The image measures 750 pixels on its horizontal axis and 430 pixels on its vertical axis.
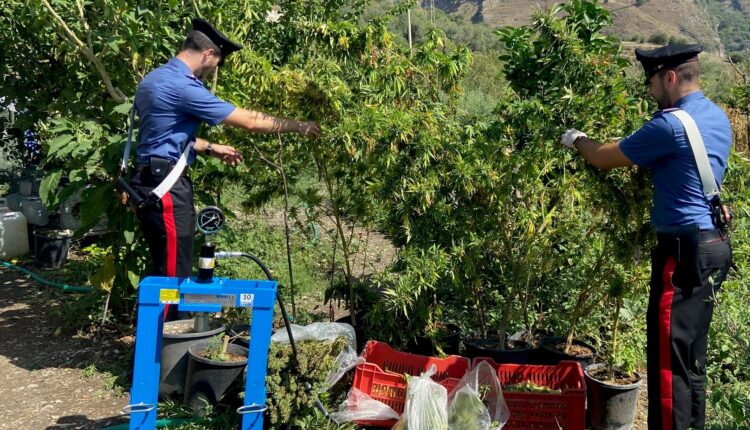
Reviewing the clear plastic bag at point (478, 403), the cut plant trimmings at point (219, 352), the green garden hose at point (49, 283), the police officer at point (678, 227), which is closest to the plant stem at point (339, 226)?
the cut plant trimmings at point (219, 352)

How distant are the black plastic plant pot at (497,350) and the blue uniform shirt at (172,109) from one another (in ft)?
7.32

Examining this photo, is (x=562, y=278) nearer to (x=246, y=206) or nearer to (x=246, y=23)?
(x=246, y=206)

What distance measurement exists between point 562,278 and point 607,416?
1.22m

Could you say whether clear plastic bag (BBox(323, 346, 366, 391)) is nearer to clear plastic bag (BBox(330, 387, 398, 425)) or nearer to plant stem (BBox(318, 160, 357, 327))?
clear plastic bag (BBox(330, 387, 398, 425))

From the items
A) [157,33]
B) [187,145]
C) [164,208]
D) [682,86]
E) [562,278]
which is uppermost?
[157,33]

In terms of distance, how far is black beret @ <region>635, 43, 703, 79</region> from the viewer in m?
3.40

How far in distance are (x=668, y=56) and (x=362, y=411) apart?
250 cm

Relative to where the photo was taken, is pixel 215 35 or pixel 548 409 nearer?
pixel 548 409

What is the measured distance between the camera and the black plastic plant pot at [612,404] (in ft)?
13.5

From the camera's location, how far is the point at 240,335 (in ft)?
15.2

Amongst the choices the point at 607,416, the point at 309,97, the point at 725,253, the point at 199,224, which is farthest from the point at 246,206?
the point at 725,253

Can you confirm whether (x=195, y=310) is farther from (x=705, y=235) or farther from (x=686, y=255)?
(x=705, y=235)

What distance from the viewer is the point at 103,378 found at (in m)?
5.05

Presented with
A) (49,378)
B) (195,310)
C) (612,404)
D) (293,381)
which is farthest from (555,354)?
(49,378)
